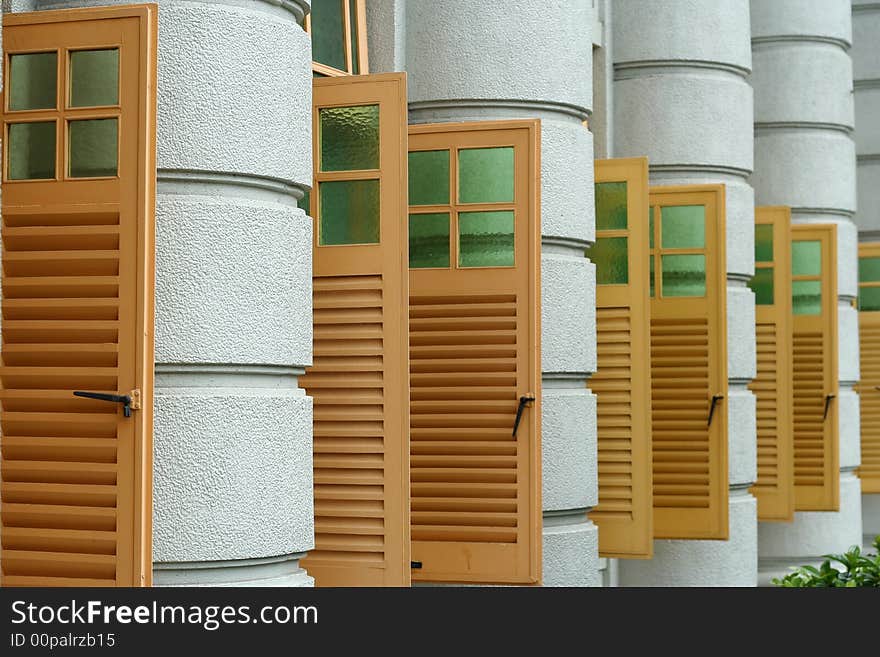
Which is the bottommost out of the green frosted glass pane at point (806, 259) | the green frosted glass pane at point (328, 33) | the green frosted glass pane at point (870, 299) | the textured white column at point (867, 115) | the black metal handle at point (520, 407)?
the black metal handle at point (520, 407)

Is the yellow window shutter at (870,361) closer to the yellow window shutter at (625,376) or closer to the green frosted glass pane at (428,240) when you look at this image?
the yellow window shutter at (625,376)

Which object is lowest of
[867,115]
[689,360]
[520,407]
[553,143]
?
[520,407]

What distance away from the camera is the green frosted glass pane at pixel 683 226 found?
914 centimetres

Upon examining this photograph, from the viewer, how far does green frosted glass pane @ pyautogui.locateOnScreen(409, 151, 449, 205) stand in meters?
6.93

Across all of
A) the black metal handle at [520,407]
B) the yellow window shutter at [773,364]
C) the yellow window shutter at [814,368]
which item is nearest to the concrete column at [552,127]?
the black metal handle at [520,407]

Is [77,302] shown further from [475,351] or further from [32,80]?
[475,351]

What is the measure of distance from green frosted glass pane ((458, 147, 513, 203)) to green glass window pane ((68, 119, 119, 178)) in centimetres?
215

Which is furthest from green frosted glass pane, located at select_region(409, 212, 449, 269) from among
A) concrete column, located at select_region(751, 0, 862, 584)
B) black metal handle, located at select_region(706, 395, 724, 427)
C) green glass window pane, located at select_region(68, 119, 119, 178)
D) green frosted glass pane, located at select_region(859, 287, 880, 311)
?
green frosted glass pane, located at select_region(859, 287, 880, 311)

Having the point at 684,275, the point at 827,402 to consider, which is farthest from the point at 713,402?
the point at 827,402

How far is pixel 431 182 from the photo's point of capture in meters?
6.95

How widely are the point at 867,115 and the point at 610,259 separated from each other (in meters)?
5.71

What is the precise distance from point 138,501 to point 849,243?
8174 mm

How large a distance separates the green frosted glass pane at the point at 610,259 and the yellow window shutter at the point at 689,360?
0.77 m
